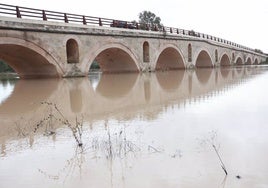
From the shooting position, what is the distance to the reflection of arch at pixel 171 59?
35.8 metres

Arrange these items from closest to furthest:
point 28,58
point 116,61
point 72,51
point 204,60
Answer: point 28,58 → point 72,51 → point 116,61 → point 204,60

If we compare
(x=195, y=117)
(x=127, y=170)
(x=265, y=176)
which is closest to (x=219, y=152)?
(x=265, y=176)

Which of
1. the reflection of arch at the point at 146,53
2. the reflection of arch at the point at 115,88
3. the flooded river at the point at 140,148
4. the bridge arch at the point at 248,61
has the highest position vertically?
the reflection of arch at the point at 146,53

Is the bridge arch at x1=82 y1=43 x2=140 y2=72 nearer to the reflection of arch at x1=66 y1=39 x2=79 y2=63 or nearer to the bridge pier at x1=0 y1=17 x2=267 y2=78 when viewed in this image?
the bridge pier at x1=0 y1=17 x2=267 y2=78

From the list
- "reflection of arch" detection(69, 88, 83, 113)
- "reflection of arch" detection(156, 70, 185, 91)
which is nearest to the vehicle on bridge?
"reflection of arch" detection(156, 70, 185, 91)

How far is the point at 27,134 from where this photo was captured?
6047mm

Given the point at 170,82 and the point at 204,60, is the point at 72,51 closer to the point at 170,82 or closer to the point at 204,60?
the point at 170,82

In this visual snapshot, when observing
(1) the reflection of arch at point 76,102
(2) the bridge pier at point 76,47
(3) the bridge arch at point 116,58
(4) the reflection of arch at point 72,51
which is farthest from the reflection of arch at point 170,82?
(4) the reflection of arch at point 72,51

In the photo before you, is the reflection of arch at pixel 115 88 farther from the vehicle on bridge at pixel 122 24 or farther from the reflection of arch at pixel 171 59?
the reflection of arch at pixel 171 59

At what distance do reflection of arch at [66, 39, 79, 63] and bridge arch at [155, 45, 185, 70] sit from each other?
14223mm

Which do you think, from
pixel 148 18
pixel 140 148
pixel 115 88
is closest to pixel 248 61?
pixel 148 18

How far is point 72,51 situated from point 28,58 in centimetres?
321

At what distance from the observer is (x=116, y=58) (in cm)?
2966

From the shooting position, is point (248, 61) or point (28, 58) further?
point (248, 61)
